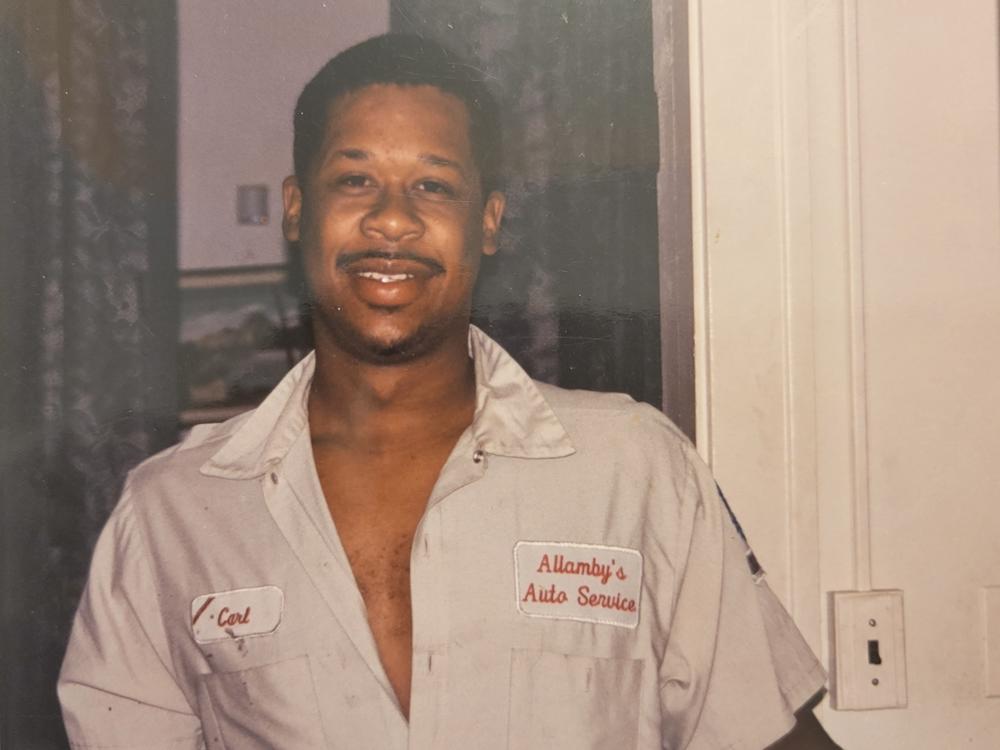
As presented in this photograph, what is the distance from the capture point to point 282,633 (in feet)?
3.94

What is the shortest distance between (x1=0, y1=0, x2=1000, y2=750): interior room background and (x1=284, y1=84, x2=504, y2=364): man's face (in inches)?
1.9

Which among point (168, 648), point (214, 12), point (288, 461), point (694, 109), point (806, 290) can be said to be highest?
point (214, 12)

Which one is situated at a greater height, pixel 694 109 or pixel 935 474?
pixel 694 109

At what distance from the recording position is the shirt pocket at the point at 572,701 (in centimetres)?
118

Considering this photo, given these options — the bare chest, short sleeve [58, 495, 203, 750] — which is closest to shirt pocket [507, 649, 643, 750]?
the bare chest

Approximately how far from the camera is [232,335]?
1.26 m

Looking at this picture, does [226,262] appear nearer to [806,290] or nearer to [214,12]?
[214,12]

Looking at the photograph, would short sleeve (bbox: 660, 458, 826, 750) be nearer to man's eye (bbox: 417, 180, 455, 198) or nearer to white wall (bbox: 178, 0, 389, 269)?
man's eye (bbox: 417, 180, 455, 198)

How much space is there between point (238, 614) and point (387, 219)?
0.49 meters

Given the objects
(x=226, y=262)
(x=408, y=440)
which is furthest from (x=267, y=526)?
(x=226, y=262)

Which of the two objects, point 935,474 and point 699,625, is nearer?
point 699,625

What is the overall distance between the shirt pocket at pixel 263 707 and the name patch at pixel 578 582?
0.26 meters

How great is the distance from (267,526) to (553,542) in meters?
0.33

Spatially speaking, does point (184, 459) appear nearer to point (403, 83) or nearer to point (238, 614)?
point (238, 614)
